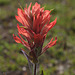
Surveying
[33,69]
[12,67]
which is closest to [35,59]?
[33,69]

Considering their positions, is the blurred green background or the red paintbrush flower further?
the blurred green background

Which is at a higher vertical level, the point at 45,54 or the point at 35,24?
the point at 35,24

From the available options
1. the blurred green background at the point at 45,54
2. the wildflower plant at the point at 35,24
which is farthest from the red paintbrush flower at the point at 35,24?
the blurred green background at the point at 45,54

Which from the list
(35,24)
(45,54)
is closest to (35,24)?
(35,24)

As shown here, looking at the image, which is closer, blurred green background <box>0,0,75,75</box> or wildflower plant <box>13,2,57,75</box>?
wildflower plant <box>13,2,57,75</box>

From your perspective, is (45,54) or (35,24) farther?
(45,54)

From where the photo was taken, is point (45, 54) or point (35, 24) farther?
point (45, 54)

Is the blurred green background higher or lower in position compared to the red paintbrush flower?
lower

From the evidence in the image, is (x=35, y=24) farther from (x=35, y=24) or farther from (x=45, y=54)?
(x=45, y=54)

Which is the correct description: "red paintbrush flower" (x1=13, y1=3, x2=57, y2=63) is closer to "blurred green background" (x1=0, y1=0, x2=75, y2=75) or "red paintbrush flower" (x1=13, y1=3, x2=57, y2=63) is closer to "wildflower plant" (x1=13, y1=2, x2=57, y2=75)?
"wildflower plant" (x1=13, y1=2, x2=57, y2=75)

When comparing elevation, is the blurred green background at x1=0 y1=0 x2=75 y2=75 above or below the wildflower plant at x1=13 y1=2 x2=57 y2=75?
below

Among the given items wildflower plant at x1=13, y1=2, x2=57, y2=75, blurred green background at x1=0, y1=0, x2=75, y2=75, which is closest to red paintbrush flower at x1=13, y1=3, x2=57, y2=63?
wildflower plant at x1=13, y1=2, x2=57, y2=75

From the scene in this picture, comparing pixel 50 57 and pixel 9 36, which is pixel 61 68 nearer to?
pixel 50 57
